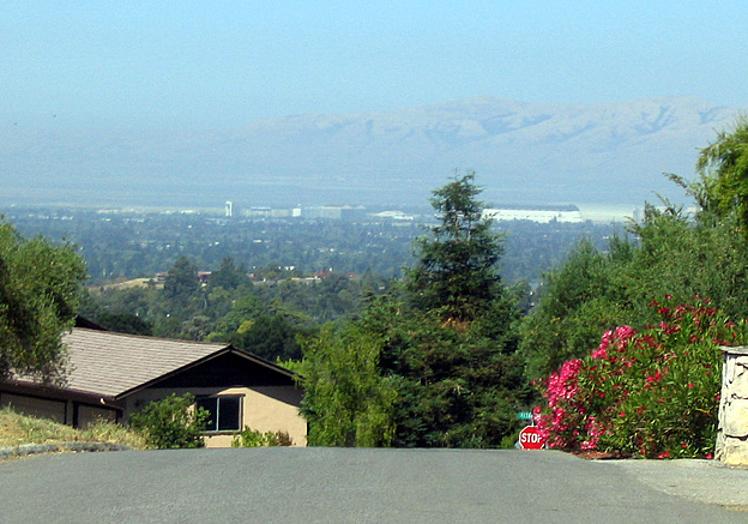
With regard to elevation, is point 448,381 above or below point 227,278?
above

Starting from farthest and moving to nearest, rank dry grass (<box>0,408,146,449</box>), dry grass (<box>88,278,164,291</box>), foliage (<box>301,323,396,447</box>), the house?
dry grass (<box>88,278,164,291</box>) < foliage (<box>301,323,396,447</box>) < the house < dry grass (<box>0,408,146,449</box>)

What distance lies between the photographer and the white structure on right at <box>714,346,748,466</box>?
36.2 feet

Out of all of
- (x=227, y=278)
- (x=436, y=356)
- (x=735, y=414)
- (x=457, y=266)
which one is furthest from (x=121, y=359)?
(x=227, y=278)

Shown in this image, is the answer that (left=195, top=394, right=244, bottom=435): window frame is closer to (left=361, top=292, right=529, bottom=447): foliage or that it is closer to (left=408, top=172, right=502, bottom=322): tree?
(left=361, top=292, right=529, bottom=447): foliage

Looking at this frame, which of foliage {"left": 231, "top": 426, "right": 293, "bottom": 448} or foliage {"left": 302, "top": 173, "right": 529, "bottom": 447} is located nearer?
foliage {"left": 231, "top": 426, "right": 293, "bottom": 448}

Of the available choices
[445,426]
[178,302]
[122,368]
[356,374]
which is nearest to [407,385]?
[445,426]

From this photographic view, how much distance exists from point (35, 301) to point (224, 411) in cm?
1279

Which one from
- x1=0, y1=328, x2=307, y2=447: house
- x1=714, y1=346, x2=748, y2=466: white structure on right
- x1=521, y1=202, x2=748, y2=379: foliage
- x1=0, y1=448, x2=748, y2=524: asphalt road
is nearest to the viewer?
x1=0, y1=448, x2=748, y2=524: asphalt road

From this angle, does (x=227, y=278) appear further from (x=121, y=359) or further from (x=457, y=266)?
(x=121, y=359)

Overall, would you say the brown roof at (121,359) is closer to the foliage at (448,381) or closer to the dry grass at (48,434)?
the foliage at (448,381)

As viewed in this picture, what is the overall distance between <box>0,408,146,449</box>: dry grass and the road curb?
171mm

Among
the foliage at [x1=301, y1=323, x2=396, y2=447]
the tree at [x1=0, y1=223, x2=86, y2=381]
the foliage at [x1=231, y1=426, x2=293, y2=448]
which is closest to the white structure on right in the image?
the tree at [x1=0, y1=223, x2=86, y2=381]

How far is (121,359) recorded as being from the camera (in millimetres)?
33656

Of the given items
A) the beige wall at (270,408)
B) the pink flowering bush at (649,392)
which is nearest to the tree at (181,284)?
the beige wall at (270,408)
